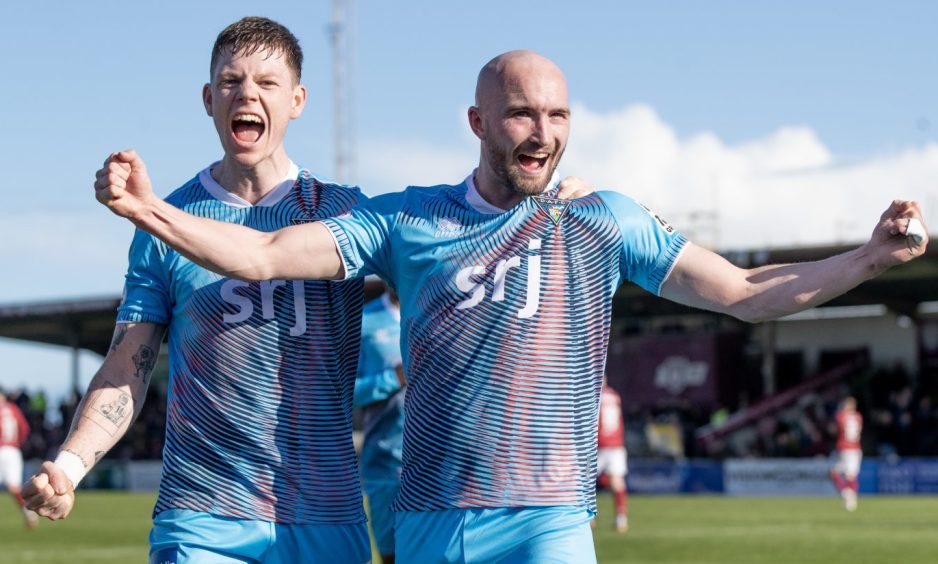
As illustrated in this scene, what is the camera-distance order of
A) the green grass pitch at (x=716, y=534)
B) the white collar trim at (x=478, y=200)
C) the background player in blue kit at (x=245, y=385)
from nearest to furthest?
the white collar trim at (x=478, y=200) < the background player in blue kit at (x=245, y=385) < the green grass pitch at (x=716, y=534)

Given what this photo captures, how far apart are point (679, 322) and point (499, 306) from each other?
147 ft

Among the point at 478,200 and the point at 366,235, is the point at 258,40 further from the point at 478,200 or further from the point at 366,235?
the point at 478,200

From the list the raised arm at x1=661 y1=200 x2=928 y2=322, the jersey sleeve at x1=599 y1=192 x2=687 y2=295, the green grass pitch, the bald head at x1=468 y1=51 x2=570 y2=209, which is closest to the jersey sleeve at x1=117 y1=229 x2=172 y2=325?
the bald head at x1=468 y1=51 x2=570 y2=209

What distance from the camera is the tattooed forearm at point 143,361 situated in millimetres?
4992

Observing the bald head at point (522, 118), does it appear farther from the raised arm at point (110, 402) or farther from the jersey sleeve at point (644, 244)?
the raised arm at point (110, 402)

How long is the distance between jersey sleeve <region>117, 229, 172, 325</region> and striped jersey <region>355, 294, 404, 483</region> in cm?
446

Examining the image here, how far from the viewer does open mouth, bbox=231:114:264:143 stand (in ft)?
16.1

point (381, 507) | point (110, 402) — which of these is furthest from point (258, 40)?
point (381, 507)

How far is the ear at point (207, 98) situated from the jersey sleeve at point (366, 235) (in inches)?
26.8

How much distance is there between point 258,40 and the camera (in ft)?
16.2

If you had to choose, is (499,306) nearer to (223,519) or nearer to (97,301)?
(223,519)

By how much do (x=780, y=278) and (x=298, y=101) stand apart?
5.78ft

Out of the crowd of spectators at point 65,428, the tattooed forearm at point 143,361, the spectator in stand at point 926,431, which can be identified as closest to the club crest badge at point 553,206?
the tattooed forearm at point 143,361

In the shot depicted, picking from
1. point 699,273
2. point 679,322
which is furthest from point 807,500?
point 699,273
